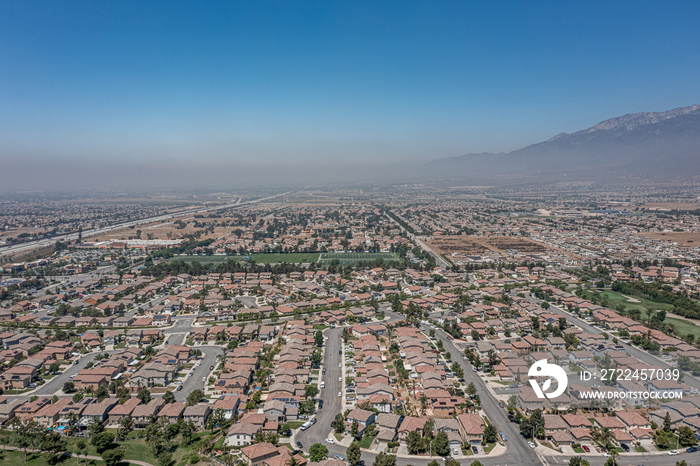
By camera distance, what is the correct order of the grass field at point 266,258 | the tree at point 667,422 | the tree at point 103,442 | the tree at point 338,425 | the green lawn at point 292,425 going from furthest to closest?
the grass field at point 266,258 < the green lawn at point 292,425 < the tree at point 338,425 < the tree at point 667,422 < the tree at point 103,442

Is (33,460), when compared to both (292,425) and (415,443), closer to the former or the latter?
(292,425)

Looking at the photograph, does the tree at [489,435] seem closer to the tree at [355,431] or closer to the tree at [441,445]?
the tree at [441,445]

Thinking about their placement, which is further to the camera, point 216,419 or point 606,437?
point 216,419

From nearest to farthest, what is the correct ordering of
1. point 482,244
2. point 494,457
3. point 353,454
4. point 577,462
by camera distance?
point 577,462 → point 353,454 → point 494,457 → point 482,244

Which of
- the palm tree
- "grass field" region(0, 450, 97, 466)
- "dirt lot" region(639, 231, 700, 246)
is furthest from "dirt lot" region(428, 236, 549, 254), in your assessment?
"grass field" region(0, 450, 97, 466)

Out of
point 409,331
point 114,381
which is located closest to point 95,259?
point 114,381

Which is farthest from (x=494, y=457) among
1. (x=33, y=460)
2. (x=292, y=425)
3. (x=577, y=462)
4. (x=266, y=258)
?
(x=266, y=258)

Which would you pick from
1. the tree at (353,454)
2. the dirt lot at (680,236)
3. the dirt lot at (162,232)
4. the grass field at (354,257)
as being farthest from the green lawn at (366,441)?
the dirt lot at (680,236)
